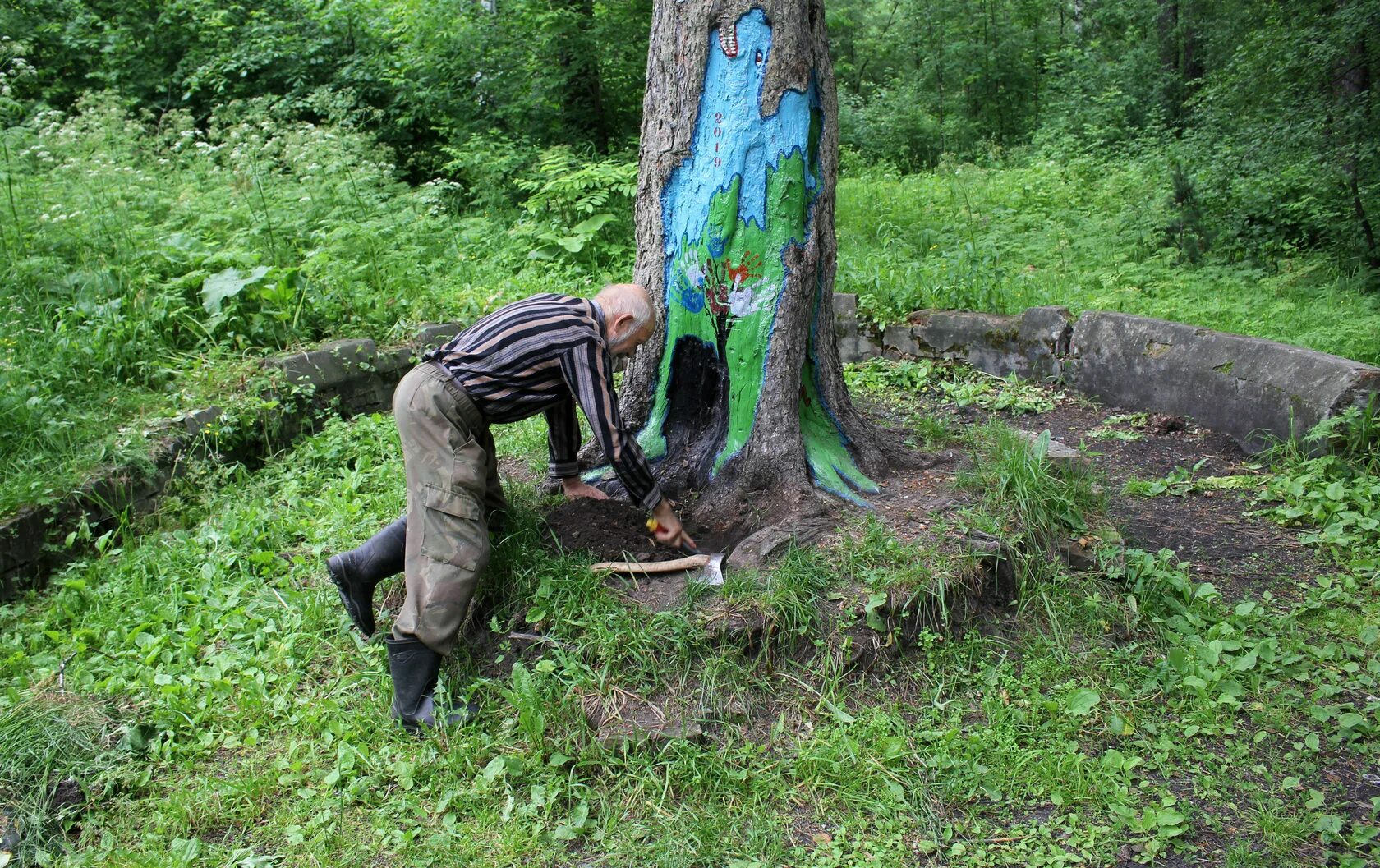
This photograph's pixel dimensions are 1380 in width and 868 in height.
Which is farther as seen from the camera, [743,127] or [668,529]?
[743,127]

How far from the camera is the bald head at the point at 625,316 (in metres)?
3.38

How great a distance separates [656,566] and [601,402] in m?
0.70

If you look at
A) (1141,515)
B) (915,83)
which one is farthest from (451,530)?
(915,83)

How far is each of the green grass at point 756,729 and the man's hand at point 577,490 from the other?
6.0 inches

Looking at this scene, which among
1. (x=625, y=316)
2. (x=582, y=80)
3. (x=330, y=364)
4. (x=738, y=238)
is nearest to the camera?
(x=625, y=316)

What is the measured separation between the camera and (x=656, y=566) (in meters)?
3.48

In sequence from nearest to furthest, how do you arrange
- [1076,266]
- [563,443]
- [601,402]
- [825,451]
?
[601,402], [563,443], [825,451], [1076,266]

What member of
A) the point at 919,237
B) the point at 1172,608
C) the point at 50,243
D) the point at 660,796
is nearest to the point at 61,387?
the point at 50,243

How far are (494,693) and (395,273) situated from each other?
4.95m

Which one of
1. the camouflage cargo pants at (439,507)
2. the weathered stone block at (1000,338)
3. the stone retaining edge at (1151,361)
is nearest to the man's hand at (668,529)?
the camouflage cargo pants at (439,507)

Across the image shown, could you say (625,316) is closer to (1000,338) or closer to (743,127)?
(743,127)

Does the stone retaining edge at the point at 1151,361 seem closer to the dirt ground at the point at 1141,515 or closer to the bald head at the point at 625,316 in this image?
the dirt ground at the point at 1141,515

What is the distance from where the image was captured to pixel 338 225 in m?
7.43

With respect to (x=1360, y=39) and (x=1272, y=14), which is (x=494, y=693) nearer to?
(x=1360, y=39)
